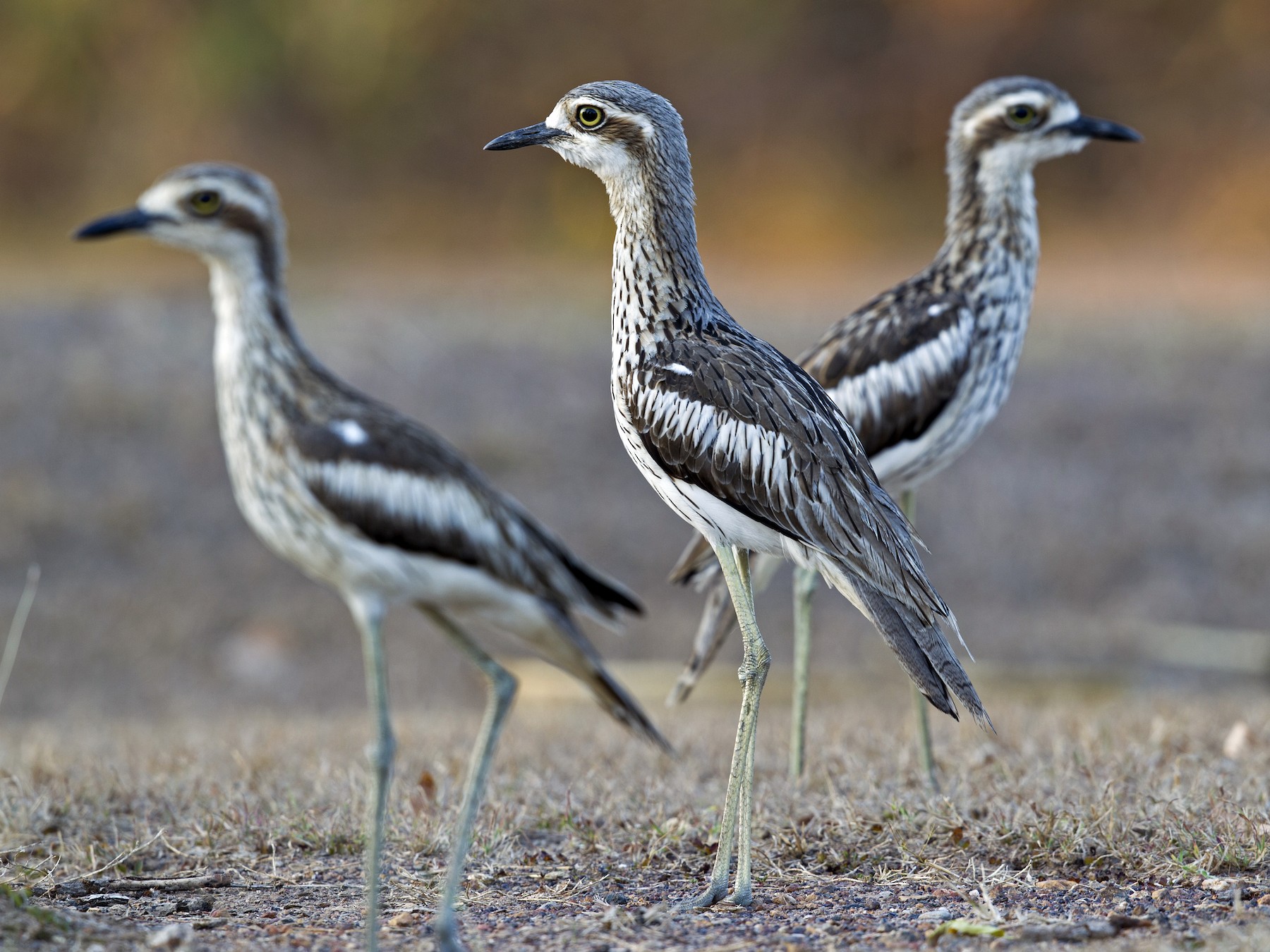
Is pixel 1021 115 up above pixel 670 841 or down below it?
above

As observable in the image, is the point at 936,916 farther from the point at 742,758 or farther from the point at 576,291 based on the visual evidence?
the point at 576,291

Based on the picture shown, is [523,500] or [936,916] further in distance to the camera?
[523,500]

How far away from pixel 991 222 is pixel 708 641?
199cm

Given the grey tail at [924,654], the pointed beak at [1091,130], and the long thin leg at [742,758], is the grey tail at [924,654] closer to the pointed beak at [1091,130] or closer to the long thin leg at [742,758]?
the long thin leg at [742,758]

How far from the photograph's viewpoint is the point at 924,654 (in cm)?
392

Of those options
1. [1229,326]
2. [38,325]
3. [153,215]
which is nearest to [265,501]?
[153,215]

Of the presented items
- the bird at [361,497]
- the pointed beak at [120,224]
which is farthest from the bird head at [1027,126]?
the pointed beak at [120,224]

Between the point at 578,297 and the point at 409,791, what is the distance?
11.6 m

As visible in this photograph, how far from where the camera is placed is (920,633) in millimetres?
3971

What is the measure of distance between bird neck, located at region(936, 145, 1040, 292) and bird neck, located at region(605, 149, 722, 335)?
74.9 inches

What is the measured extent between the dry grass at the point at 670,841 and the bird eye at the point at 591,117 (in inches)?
80.3

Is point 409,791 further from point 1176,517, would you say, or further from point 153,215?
point 1176,517

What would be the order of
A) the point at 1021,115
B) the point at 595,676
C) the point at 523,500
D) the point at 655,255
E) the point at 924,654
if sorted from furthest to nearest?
the point at 523,500 < the point at 1021,115 < the point at 595,676 < the point at 655,255 < the point at 924,654

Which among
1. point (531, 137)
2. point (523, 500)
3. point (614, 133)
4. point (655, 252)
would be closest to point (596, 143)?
point (614, 133)
